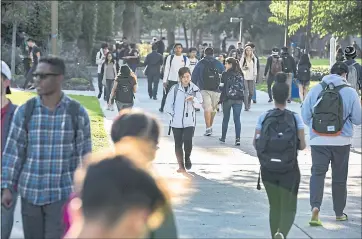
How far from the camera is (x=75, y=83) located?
88.6ft

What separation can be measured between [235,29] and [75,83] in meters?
47.4

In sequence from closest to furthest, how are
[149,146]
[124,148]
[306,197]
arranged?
[124,148], [149,146], [306,197]

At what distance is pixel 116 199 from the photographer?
A: 7.37 feet

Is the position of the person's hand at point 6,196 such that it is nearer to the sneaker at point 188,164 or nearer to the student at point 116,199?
the student at point 116,199

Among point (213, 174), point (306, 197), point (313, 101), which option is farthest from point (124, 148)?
point (213, 174)

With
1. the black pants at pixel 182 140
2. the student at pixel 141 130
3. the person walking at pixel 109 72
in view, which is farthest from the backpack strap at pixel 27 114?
the person walking at pixel 109 72

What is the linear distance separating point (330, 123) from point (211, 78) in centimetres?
691

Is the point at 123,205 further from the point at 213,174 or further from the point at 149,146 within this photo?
the point at 213,174

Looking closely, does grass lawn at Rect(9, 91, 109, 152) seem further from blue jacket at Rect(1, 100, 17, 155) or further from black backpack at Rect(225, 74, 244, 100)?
blue jacket at Rect(1, 100, 17, 155)

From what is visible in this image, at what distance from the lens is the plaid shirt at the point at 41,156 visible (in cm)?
552

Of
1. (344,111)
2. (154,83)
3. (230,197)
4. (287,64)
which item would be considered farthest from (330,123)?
(154,83)

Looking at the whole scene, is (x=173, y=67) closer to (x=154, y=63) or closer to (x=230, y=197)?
(x=154, y=63)

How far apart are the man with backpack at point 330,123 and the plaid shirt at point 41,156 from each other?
3.60 metres

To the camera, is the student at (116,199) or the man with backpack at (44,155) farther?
the man with backpack at (44,155)
